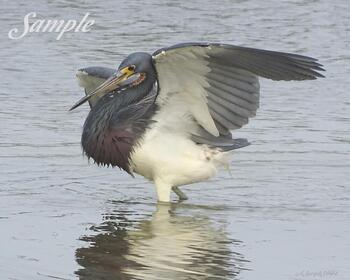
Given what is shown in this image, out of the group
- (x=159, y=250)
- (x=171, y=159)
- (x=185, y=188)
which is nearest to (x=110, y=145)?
(x=171, y=159)

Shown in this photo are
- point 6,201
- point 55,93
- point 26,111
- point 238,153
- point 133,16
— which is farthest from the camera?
point 133,16

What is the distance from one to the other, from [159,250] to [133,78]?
61.4 inches

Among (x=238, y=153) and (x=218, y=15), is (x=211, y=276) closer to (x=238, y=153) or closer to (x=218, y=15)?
(x=238, y=153)

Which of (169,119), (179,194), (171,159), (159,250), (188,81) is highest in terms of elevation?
(188,81)

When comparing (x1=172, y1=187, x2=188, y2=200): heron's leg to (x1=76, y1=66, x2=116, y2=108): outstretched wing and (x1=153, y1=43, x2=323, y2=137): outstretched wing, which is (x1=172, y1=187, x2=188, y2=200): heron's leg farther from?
(x1=76, y1=66, x2=116, y2=108): outstretched wing

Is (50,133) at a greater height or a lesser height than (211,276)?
greater

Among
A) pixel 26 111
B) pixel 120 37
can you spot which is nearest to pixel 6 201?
pixel 26 111

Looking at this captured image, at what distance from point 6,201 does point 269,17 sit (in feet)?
23.2

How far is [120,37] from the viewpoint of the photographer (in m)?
13.1

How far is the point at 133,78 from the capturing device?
7.82 metres

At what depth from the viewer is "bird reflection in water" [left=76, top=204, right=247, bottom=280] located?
6.12 meters

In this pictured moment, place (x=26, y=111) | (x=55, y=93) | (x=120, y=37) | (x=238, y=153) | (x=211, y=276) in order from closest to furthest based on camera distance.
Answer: (x=211, y=276) → (x=238, y=153) → (x=26, y=111) → (x=55, y=93) → (x=120, y=37)

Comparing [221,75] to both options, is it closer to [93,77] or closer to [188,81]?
[188,81]

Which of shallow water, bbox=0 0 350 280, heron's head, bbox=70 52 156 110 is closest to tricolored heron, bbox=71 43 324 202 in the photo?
heron's head, bbox=70 52 156 110
